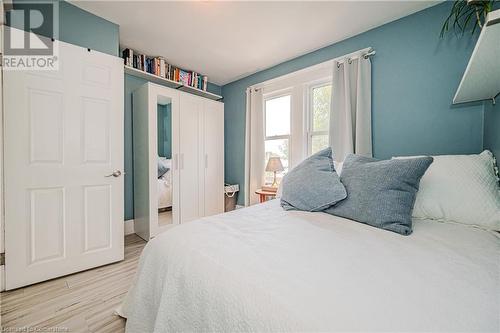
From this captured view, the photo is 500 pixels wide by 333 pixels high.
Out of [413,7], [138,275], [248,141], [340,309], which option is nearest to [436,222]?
[340,309]

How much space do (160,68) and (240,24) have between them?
4.29 ft

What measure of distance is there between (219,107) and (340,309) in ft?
10.5

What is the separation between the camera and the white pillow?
113 cm

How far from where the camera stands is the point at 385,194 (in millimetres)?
1176

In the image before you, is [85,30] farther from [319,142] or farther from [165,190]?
[319,142]

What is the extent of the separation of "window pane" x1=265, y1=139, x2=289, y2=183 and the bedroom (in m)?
0.04

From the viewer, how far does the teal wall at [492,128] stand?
1365 mm

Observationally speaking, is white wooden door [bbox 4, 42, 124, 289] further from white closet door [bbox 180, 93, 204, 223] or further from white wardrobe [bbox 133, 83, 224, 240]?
white closet door [bbox 180, 93, 204, 223]

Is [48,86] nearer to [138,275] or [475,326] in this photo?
[138,275]

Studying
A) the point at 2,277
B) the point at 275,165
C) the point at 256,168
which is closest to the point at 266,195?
the point at 275,165

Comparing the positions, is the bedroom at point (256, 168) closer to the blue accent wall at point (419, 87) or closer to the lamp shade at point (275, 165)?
the blue accent wall at point (419, 87)

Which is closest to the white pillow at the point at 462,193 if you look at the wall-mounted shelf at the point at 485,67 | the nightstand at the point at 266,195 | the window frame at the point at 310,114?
the wall-mounted shelf at the point at 485,67

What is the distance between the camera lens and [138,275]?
101 cm

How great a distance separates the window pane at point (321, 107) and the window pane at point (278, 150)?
1.71ft
